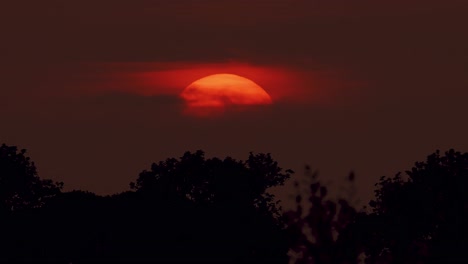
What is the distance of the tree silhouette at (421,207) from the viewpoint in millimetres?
153875

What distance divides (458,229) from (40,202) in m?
41.7

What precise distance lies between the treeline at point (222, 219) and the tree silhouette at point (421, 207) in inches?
3.7

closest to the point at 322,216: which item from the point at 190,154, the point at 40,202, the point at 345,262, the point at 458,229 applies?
the point at 345,262

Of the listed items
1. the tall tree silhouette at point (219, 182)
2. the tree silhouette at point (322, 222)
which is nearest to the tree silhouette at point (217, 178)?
the tall tree silhouette at point (219, 182)

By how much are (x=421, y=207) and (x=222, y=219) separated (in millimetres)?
40147

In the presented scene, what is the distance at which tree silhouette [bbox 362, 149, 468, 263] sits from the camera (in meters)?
154

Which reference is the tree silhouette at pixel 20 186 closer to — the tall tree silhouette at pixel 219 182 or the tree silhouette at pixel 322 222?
the tall tree silhouette at pixel 219 182

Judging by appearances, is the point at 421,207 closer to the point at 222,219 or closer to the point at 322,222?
the point at 222,219

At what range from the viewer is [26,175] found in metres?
166

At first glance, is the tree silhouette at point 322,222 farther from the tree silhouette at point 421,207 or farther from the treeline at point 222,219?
the tree silhouette at point 421,207

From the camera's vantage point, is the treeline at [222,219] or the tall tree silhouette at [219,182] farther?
the tall tree silhouette at [219,182]

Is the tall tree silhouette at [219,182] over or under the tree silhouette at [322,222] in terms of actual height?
over

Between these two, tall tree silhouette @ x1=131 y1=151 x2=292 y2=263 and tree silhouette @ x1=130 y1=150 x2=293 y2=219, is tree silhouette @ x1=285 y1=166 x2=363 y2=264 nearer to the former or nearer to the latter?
tall tree silhouette @ x1=131 y1=151 x2=292 y2=263

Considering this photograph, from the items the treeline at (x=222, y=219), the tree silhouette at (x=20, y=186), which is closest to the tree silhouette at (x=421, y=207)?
the treeline at (x=222, y=219)
